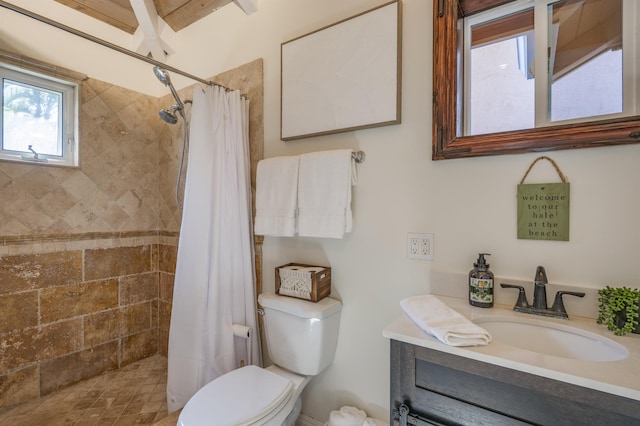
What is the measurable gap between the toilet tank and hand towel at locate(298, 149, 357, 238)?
1.17ft

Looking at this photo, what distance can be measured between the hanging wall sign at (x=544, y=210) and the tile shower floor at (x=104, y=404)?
214 cm

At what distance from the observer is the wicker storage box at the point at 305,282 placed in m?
1.50

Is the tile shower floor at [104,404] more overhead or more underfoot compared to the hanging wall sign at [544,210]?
more underfoot

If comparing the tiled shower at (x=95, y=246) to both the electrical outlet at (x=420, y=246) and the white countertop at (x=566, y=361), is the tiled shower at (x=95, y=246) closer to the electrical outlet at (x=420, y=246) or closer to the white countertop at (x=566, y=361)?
the electrical outlet at (x=420, y=246)

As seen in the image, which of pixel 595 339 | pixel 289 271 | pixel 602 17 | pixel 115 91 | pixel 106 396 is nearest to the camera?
pixel 595 339

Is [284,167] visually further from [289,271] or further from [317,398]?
[317,398]

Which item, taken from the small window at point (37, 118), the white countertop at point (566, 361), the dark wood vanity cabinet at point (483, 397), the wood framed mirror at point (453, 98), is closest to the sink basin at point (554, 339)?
the white countertop at point (566, 361)

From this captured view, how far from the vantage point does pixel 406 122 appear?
4.55ft

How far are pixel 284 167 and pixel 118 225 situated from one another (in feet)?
5.06

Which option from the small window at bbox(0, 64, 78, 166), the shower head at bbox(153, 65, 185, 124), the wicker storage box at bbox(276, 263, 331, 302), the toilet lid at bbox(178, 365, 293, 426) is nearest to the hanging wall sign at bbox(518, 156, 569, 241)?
the wicker storage box at bbox(276, 263, 331, 302)

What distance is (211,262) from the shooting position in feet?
5.62

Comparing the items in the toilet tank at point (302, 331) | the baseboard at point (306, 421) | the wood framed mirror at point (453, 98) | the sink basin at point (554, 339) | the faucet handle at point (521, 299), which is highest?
the wood framed mirror at point (453, 98)

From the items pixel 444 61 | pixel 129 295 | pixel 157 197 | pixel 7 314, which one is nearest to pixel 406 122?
pixel 444 61

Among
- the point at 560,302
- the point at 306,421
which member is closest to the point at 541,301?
the point at 560,302
